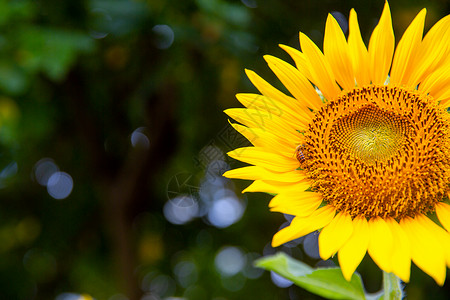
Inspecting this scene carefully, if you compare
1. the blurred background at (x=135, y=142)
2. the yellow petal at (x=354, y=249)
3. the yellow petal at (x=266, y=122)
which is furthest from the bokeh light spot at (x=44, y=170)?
the yellow petal at (x=354, y=249)

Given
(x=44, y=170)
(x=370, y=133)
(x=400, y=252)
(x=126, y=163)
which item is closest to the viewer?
(x=400, y=252)

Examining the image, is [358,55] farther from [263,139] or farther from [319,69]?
[263,139]

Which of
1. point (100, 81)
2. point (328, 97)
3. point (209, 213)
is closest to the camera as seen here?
point (328, 97)

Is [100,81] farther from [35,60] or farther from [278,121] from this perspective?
[278,121]

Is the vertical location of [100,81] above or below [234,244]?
above

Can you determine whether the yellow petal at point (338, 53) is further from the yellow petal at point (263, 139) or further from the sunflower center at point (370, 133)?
the yellow petal at point (263, 139)

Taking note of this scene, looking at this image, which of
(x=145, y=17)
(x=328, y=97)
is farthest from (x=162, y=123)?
(x=328, y=97)

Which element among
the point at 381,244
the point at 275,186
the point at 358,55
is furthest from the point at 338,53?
the point at 381,244
